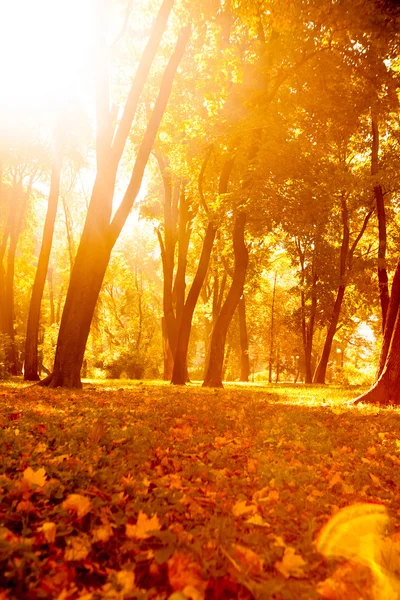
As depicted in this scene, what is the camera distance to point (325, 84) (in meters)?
12.8

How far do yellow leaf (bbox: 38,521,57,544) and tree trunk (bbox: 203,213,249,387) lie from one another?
45.6 feet

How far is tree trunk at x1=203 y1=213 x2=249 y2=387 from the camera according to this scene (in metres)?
16.1

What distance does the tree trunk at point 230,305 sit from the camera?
52.7 ft

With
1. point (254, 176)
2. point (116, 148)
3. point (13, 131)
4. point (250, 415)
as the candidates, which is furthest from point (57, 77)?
point (250, 415)

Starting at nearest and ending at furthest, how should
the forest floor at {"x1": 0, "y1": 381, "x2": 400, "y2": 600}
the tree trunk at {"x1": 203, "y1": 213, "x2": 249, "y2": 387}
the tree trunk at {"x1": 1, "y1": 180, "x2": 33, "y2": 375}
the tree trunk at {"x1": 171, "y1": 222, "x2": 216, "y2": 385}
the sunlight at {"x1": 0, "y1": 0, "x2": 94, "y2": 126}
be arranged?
1. the forest floor at {"x1": 0, "y1": 381, "x2": 400, "y2": 600}
2. the sunlight at {"x1": 0, "y1": 0, "x2": 94, "y2": 126}
3. the tree trunk at {"x1": 203, "y1": 213, "x2": 249, "y2": 387}
4. the tree trunk at {"x1": 171, "y1": 222, "x2": 216, "y2": 385}
5. the tree trunk at {"x1": 1, "y1": 180, "x2": 33, "y2": 375}

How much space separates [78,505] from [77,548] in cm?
45

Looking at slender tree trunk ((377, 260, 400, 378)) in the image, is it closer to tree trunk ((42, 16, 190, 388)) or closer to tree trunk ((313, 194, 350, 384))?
tree trunk ((42, 16, 190, 388))

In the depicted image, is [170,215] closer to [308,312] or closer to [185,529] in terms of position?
[308,312]

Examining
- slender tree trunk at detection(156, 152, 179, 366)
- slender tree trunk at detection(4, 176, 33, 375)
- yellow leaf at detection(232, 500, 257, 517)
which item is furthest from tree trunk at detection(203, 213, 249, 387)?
yellow leaf at detection(232, 500, 257, 517)

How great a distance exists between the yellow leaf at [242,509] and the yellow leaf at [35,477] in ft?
4.57

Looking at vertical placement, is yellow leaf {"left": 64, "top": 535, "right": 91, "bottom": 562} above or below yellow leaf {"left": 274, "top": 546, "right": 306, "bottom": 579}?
above

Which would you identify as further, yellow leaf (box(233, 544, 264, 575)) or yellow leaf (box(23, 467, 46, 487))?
yellow leaf (box(23, 467, 46, 487))

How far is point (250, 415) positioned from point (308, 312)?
18552 mm

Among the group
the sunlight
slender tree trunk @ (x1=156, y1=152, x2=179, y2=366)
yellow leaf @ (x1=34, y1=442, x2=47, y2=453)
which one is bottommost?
yellow leaf @ (x1=34, y1=442, x2=47, y2=453)
